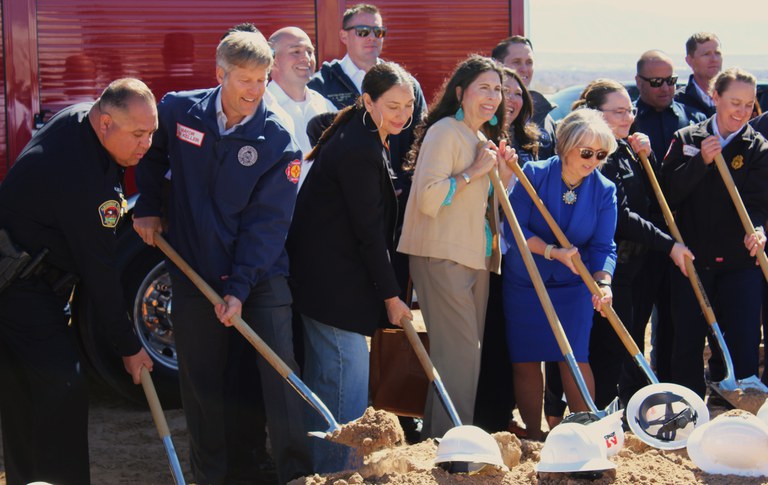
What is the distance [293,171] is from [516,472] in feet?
5.10

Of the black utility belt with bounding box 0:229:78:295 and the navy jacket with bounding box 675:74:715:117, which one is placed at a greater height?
the navy jacket with bounding box 675:74:715:117

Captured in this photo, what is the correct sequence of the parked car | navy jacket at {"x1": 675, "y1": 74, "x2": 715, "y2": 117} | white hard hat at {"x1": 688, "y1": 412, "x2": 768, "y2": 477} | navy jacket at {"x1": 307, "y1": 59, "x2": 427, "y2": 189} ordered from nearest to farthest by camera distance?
white hard hat at {"x1": 688, "y1": 412, "x2": 768, "y2": 477} → navy jacket at {"x1": 307, "y1": 59, "x2": 427, "y2": 189} → navy jacket at {"x1": 675, "y1": 74, "x2": 715, "y2": 117} → the parked car

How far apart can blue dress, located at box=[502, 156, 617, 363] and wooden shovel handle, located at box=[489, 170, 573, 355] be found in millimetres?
227

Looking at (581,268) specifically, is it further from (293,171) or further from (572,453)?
(293,171)

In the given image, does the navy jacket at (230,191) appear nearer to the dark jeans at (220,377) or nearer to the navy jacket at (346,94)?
the dark jeans at (220,377)

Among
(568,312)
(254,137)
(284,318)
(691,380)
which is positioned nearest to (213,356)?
(284,318)

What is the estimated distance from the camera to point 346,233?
15.5 ft

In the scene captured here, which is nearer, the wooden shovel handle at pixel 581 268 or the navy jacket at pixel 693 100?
the wooden shovel handle at pixel 581 268

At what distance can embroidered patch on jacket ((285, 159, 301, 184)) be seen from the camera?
4527 millimetres

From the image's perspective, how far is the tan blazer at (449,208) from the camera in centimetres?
500

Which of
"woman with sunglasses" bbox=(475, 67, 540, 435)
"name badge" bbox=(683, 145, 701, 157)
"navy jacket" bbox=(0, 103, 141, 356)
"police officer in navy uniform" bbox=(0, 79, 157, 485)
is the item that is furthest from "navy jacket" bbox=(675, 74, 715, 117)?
"navy jacket" bbox=(0, 103, 141, 356)

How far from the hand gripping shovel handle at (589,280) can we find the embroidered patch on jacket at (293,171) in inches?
46.9

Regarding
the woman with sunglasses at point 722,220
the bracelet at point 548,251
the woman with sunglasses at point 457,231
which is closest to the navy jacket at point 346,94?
the woman with sunglasses at point 457,231

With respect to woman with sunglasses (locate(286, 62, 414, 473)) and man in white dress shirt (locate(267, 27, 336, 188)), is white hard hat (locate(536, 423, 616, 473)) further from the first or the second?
man in white dress shirt (locate(267, 27, 336, 188))
